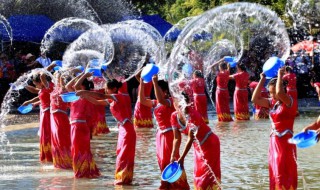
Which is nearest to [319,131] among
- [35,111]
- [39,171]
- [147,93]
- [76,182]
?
[76,182]

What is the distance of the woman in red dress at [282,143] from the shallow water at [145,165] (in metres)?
1.59

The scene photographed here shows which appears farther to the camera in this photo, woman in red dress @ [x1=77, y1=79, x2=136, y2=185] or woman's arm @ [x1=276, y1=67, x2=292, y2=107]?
woman in red dress @ [x1=77, y1=79, x2=136, y2=185]

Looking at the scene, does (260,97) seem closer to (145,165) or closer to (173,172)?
(173,172)

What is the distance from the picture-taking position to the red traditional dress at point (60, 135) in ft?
39.0

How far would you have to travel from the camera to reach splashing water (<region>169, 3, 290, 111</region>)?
514 inches

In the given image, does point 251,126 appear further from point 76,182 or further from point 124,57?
point 76,182

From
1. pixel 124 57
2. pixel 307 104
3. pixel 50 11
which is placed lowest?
pixel 307 104

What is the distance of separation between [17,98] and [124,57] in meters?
8.84

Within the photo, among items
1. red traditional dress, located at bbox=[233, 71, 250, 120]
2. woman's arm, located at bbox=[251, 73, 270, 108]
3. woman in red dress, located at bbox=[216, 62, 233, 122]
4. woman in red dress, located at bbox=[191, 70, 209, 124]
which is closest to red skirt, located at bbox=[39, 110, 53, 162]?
woman's arm, located at bbox=[251, 73, 270, 108]

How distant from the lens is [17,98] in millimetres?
25938

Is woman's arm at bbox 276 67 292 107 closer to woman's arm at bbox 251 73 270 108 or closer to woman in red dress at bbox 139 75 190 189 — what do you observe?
woman's arm at bbox 251 73 270 108

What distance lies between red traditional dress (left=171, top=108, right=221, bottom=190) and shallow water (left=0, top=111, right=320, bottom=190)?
2.08 meters

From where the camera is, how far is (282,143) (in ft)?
27.7

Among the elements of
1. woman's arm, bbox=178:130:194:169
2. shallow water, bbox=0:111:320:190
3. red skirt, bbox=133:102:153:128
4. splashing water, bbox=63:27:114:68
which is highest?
splashing water, bbox=63:27:114:68
